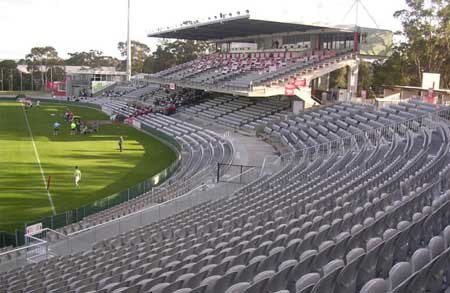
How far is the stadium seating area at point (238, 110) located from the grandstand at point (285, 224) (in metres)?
4.05

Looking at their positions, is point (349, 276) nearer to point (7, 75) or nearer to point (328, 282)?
point (328, 282)

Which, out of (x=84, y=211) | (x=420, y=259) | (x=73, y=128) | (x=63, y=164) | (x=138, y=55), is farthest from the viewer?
(x=138, y=55)

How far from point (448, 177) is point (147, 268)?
6.29m

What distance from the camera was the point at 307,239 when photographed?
23.7 feet

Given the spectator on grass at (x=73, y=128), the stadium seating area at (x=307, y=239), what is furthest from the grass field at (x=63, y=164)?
the stadium seating area at (x=307, y=239)

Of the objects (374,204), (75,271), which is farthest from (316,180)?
(75,271)

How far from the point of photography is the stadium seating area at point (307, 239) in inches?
202

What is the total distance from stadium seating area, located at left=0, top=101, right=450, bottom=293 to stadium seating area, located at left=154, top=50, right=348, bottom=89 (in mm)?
21590

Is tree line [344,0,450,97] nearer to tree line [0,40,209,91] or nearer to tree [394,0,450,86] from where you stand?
tree [394,0,450,86]

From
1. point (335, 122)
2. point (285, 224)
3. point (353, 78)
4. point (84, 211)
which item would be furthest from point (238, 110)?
point (285, 224)

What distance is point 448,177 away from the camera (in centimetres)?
1028

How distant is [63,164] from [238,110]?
61.4 ft

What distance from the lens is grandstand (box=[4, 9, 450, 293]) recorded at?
17.9 feet

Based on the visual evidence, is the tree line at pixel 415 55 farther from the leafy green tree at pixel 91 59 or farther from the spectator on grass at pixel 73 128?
the leafy green tree at pixel 91 59
